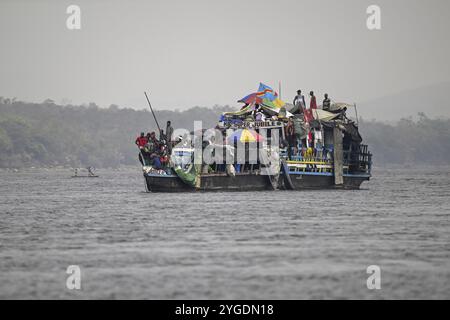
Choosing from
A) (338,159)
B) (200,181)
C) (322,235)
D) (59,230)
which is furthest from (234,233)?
(338,159)

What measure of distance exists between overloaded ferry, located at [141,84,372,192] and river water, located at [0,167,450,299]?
17.3ft

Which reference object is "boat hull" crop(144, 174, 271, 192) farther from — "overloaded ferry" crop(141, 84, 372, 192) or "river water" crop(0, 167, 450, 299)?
"river water" crop(0, 167, 450, 299)

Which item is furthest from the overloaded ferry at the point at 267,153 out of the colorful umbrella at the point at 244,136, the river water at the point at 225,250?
the river water at the point at 225,250

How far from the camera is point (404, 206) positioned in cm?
5059

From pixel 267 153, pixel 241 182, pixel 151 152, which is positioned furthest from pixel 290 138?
pixel 151 152

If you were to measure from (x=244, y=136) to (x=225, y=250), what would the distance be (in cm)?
2849

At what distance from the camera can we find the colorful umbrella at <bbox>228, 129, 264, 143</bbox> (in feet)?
192

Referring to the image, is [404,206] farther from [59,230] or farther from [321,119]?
[59,230]

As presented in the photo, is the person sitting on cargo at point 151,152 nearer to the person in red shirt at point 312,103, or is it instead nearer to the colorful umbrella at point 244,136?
the colorful umbrella at point 244,136

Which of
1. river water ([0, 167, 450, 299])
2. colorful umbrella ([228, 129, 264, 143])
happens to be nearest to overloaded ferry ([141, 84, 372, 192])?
colorful umbrella ([228, 129, 264, 143])

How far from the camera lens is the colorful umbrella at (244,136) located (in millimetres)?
58375

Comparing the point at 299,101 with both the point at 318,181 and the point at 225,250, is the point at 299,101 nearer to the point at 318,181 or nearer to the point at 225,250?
the point at 318,181
